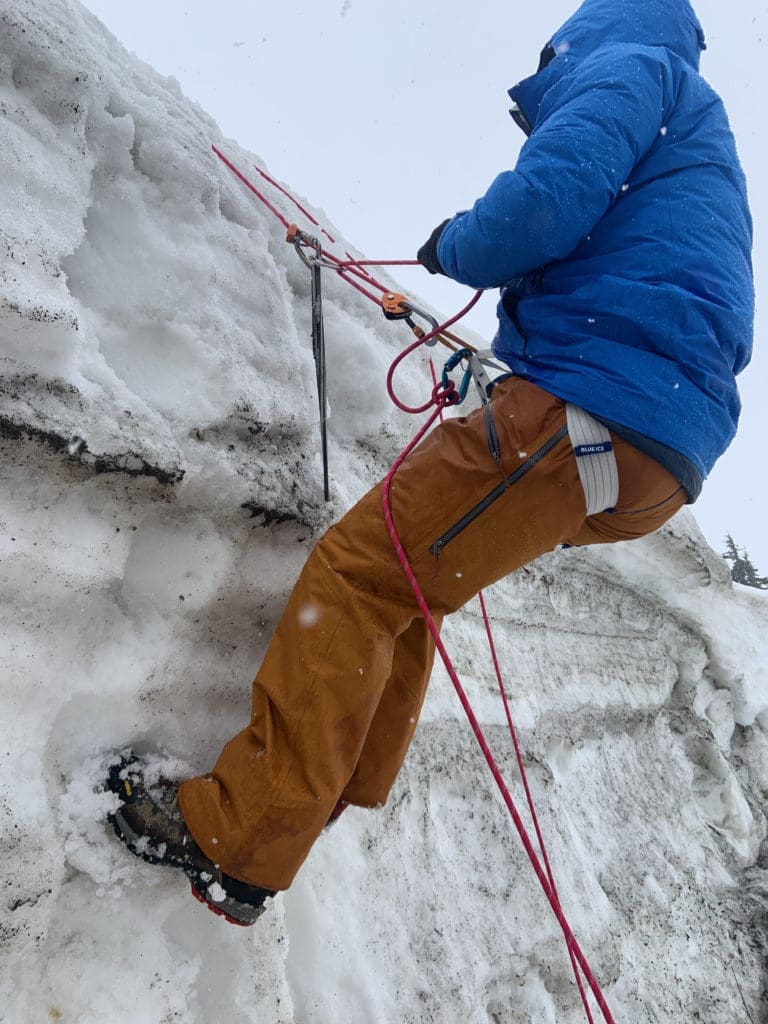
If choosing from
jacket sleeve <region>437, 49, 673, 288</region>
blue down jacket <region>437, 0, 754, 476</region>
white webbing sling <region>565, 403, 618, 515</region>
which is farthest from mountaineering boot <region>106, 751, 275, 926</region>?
jacket sleeve <region>437, 49, 673, 288</region>

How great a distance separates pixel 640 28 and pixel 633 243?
74cm

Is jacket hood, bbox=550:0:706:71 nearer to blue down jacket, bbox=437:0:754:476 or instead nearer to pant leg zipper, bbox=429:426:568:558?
blue down jacket, bbox=437:0:754:476

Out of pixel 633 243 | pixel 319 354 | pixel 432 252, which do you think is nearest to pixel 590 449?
pixel 633 243

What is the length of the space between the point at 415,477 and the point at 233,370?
0.85m

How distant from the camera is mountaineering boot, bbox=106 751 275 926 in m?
1.73

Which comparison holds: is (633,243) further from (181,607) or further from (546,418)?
(181,607)

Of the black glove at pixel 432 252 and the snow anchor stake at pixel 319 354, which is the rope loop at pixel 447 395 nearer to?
the black glove at pixel 432 252

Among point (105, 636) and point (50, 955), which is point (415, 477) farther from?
point (50, 955)

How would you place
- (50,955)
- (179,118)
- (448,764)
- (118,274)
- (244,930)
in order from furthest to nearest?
(448,764), (179,118), (118,274), (244,930), (50,955)

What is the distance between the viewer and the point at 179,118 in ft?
9.61

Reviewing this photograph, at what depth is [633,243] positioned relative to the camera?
5.94 ft

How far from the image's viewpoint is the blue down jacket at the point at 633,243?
5.58ft

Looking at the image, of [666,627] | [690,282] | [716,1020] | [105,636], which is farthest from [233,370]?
[666,627]

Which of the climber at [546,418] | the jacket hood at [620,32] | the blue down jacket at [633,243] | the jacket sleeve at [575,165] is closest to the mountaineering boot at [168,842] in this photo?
the climber at [546,418]
